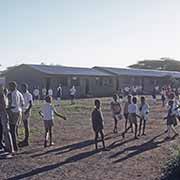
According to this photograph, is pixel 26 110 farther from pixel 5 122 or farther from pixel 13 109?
pixel 5 122

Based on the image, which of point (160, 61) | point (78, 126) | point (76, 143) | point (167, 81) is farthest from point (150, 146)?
point (160, 61)

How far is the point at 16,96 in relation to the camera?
36.2 feet

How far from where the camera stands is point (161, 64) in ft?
323

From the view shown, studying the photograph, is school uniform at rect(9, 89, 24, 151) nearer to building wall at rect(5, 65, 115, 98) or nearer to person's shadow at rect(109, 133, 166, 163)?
person's shadow at rect(109, 133, 166, 163)

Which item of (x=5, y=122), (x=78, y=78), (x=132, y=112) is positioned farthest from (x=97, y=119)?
(x=78, y=78)

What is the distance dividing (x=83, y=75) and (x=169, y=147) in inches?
1517

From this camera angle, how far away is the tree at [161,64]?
317 ft

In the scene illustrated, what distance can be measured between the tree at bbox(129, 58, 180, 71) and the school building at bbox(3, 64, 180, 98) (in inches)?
1335

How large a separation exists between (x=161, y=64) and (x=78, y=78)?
5131 centimetres

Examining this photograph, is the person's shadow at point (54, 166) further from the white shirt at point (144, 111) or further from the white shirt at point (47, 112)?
the white shirt at point (144, 111)

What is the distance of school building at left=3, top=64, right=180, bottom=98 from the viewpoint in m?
46.6

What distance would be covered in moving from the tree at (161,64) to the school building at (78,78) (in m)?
33.9

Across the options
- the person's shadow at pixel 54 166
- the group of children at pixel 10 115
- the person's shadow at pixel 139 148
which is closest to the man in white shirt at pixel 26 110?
the group of children at pixel 10 115

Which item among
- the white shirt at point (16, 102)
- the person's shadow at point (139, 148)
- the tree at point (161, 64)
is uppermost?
the tree at point (161, 64)
